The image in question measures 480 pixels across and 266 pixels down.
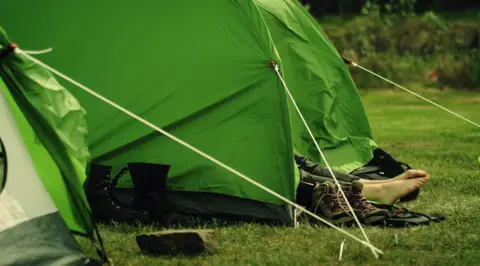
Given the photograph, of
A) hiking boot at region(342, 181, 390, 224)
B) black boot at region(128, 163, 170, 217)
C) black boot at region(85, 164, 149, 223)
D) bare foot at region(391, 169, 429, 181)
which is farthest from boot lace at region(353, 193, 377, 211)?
black boot at region(85, 164, 149, 223)

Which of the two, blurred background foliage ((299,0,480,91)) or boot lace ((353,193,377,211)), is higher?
boot lace ((353,193,377,211))

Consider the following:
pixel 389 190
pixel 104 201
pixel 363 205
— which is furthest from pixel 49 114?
pixel 389 190

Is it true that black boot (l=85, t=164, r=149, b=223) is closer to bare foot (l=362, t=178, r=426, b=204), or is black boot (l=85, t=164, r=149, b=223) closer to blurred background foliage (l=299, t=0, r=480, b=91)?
bare foot (l=362, t=178, r=426, b=204)

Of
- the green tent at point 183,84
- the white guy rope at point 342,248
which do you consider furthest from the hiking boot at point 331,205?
the white guy rope at point 342,248

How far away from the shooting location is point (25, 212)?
171 inches

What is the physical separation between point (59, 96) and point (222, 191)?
1.42 m

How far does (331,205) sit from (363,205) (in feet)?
0.57

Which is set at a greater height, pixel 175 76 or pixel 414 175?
pixel 175 76

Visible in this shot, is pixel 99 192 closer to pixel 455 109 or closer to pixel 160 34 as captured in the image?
pixel 160 34

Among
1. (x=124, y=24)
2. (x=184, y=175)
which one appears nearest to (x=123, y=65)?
(x=124, y=24)

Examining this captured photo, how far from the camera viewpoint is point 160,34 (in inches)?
228

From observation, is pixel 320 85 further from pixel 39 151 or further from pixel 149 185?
Answer: pixel 39 151

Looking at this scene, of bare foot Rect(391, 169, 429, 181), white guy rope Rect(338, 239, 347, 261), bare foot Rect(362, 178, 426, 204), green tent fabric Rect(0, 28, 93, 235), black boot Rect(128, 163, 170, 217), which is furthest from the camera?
bare foot Rect(391, 169, 429, 181)

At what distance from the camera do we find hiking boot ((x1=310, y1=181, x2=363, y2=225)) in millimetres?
5391
